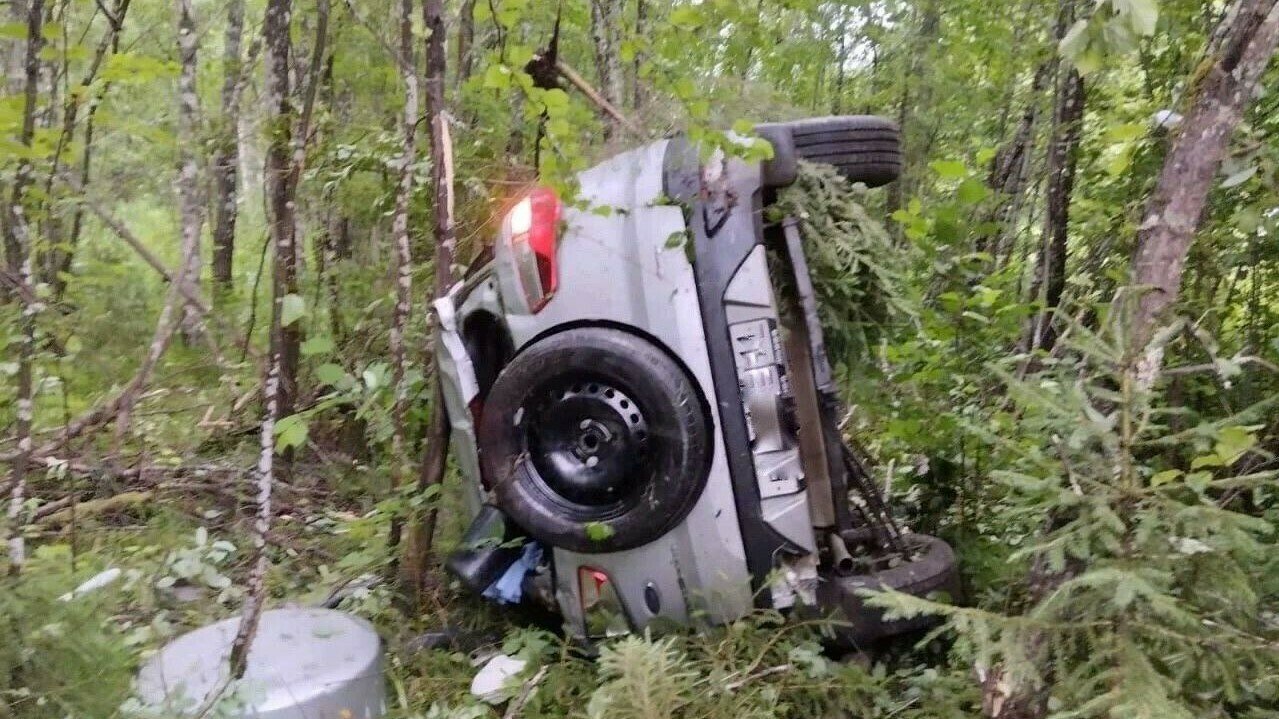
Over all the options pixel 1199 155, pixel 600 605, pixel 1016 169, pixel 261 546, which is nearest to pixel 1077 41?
pixel 1199 155

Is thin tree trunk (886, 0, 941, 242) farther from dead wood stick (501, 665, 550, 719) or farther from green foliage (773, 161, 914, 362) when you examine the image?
dead wood stick (501, 665, 550, 719)

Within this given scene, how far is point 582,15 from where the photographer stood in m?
4.47

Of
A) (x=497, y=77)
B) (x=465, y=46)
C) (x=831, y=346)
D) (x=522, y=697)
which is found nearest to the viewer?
(x=522, y=697)

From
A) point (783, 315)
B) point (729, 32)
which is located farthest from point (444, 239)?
point (729, 32)

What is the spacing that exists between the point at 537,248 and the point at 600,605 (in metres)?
1.22

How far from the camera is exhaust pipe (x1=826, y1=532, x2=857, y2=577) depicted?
2.64 metres

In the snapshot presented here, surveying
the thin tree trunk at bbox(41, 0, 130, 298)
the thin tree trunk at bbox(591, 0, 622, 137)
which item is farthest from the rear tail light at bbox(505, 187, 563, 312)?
the thin tree trunk at bbox(591, 0, 622, 137)

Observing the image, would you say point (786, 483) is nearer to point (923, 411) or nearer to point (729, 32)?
point (923, 411)

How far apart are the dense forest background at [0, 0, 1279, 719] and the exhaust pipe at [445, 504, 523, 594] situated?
0.22 m

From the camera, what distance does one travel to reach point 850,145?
3.00m

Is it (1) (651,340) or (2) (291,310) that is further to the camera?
(1) (651,340)

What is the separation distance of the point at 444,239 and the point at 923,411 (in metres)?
Result: 2.17

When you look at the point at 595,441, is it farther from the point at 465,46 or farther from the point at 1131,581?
the point at 465,46

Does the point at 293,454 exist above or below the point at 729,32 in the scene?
below
